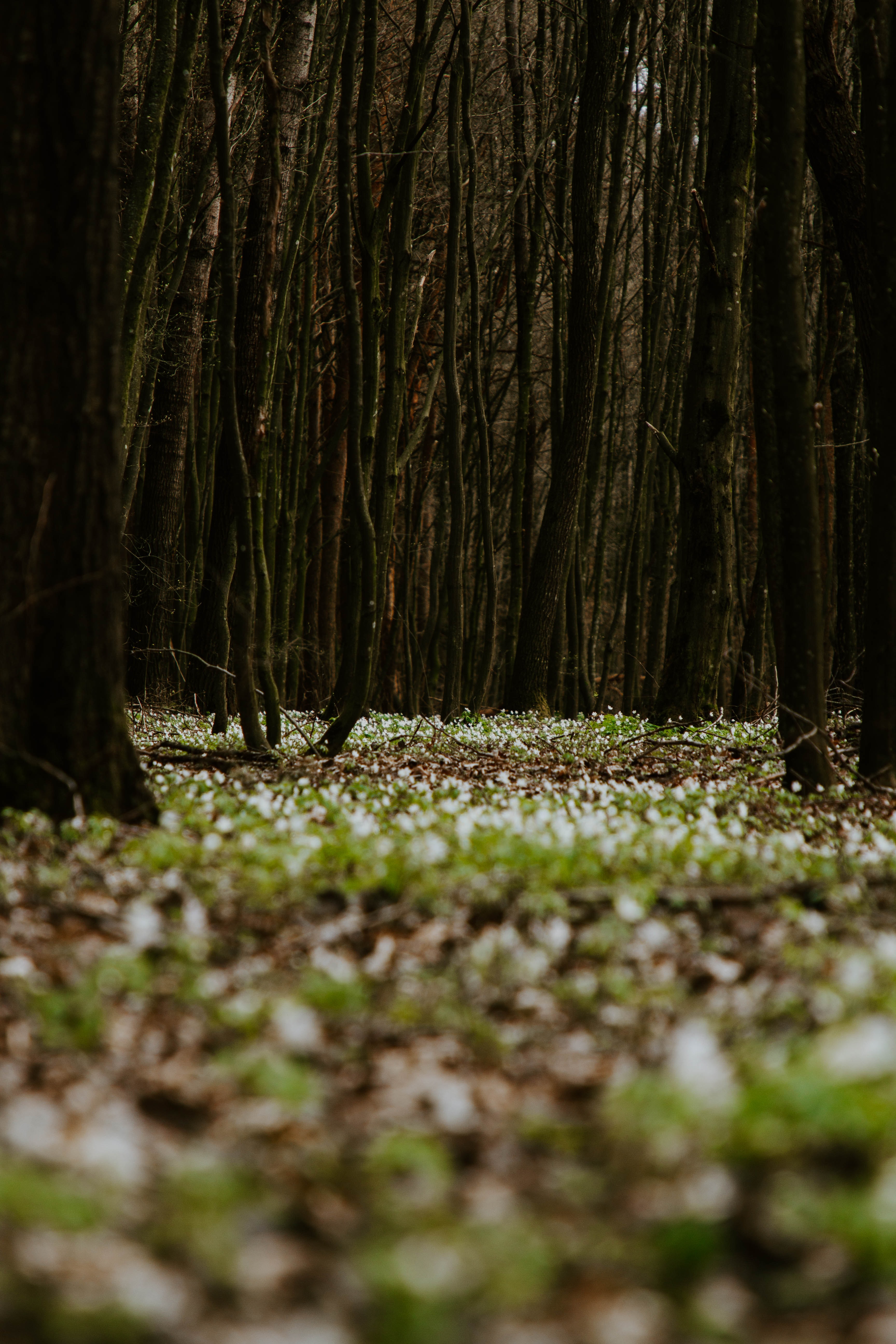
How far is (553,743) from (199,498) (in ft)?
24.4

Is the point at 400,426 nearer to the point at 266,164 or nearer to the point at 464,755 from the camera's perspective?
the point at 266,164

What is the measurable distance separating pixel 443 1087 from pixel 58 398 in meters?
3.31

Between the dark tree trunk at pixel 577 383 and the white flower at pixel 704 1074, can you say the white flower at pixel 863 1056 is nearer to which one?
the white flower at pixel 704 1074

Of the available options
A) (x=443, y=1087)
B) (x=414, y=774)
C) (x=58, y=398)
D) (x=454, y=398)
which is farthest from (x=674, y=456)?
(x=443, y=1087)

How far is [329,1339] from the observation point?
159 cm

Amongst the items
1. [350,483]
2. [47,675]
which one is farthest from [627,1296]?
[350,483]

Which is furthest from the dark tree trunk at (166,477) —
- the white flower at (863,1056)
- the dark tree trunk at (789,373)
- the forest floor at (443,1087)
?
the white flower at (863,1056)

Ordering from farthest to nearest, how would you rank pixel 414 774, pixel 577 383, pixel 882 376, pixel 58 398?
1. pixel 577 383
2. pixel 414 774
3. pixel 882 376
4. pixel 58 398

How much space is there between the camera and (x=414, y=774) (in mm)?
7734

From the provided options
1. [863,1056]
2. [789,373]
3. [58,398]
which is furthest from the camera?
[789,373]

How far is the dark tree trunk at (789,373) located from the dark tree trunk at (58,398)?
3590 mm

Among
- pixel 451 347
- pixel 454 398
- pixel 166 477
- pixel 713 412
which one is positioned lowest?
pixel 166 477

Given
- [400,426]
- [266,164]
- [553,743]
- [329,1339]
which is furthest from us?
[400,426]

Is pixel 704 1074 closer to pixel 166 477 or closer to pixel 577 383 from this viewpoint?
pixel 577 383
